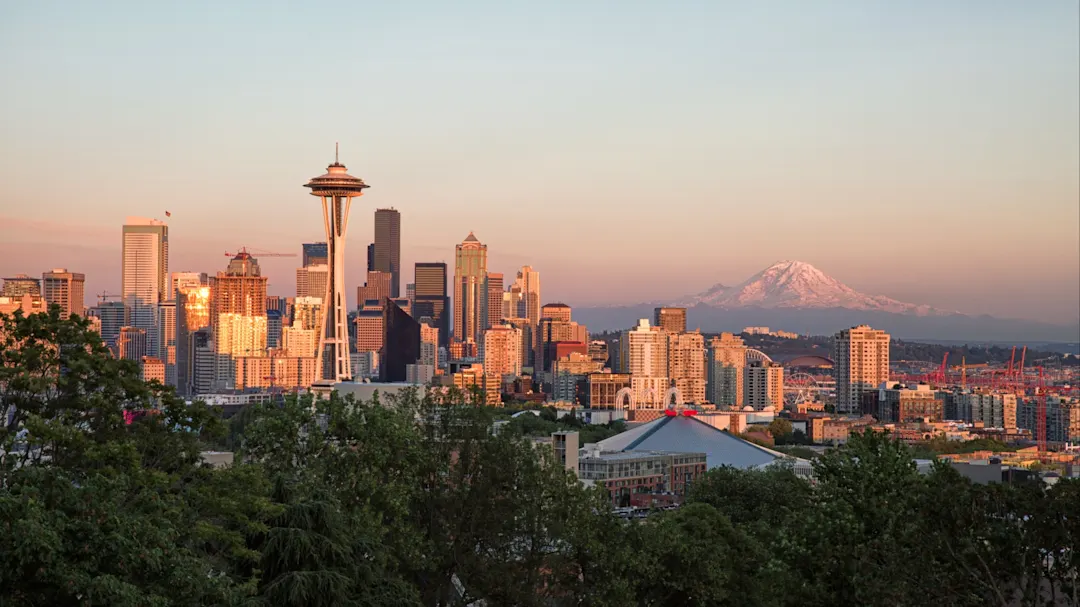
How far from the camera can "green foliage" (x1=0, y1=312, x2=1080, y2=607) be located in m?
17.0

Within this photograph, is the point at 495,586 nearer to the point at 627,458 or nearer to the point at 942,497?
the point at 942,497

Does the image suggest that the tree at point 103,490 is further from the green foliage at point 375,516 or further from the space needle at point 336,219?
the space needle at point 336,219

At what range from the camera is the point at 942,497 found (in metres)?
21.6

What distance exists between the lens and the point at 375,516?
24.2m

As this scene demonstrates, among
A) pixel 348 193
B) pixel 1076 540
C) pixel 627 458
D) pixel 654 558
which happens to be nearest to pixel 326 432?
pixel 654 558

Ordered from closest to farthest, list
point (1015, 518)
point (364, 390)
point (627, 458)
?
point (1015, 518) < point (364, 390) < point (627, 458)

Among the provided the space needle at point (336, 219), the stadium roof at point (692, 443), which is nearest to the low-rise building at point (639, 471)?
the stadium roof at point (692, 443)

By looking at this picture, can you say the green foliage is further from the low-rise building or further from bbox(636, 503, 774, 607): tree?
the low-rise building

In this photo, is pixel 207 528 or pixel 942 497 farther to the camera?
pixel 942 497

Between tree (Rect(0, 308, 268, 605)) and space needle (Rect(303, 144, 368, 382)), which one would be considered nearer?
tree (Rect(0, 308, 268, 605))

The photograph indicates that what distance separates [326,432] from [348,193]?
410ft

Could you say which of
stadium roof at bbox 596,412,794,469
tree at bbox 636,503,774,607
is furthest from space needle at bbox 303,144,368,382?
tree at bbox 636,503,774,607

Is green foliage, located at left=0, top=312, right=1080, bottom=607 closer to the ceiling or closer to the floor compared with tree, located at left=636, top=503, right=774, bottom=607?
closer to the ceiling

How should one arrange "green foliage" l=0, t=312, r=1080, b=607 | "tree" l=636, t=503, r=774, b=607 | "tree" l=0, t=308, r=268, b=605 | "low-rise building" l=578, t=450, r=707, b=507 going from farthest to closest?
"low-rise building" l=578, t=450, r=707, b=507 < "tree" l=636, t=503, r=774, b=607 < "green foliage" l=0, t=312, r=1080, b=607 < "tree" l=0, t=308, r=268, b=605
